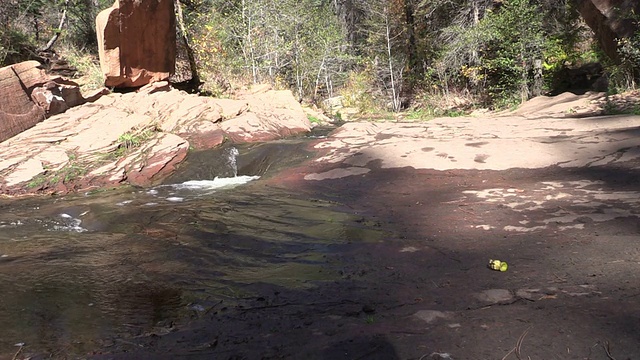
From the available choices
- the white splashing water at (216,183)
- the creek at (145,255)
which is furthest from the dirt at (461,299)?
the white splashing water at (216,183)

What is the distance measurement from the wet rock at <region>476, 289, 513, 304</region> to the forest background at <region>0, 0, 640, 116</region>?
1046 cm

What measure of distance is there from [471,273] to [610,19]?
11630 mm

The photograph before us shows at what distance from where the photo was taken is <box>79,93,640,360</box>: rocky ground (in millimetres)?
2254

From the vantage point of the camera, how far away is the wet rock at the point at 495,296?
269 centimetres

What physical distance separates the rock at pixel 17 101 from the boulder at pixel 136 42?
1.96m

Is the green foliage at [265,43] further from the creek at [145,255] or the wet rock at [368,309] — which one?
the wet rock at [368,309]

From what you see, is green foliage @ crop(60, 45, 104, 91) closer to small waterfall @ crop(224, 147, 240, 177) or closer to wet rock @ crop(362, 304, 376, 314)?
small waterfall @ crop(224, 147, 240, 177)

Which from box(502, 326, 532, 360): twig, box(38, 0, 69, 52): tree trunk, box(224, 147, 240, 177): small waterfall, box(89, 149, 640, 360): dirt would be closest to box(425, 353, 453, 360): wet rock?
box(89, 149, 640, 360): dirt

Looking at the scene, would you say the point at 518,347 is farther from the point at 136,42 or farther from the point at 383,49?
the point at 383,49

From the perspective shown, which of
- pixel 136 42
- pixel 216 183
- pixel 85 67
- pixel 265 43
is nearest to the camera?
pixel 216 183

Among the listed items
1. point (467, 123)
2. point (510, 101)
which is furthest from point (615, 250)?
point (510, 101)

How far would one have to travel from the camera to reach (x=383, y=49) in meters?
19.8

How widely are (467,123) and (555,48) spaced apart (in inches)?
291

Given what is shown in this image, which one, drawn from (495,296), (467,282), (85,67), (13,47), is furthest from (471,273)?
(85,67)
